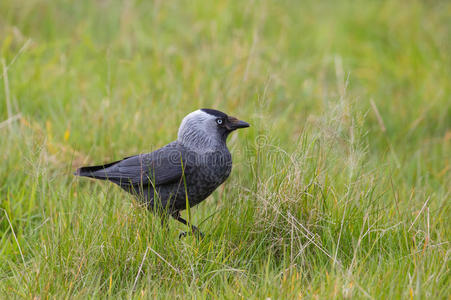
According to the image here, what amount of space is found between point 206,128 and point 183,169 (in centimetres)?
41

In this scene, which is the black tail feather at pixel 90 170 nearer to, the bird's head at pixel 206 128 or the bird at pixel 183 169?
the bird at pixel 183 169

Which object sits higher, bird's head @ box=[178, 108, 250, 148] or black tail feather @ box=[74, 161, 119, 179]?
bird's head @ box=[178, 108, 250, 148]

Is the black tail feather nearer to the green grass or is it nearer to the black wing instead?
the black wing

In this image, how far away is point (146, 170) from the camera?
394 cm

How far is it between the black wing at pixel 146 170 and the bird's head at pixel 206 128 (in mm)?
112

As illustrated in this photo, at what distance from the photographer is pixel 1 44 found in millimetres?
6332

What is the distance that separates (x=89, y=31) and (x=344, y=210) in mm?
4816

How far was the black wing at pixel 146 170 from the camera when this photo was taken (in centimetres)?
378

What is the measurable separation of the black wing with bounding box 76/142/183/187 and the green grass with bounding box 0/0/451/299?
0.64ft

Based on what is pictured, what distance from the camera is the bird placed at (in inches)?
147

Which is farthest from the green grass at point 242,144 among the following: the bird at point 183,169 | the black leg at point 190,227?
the bird at point 183,169

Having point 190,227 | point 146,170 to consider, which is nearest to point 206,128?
point 146,170

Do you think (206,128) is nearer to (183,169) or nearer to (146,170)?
(183,169)

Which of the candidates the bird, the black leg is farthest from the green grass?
the bird
